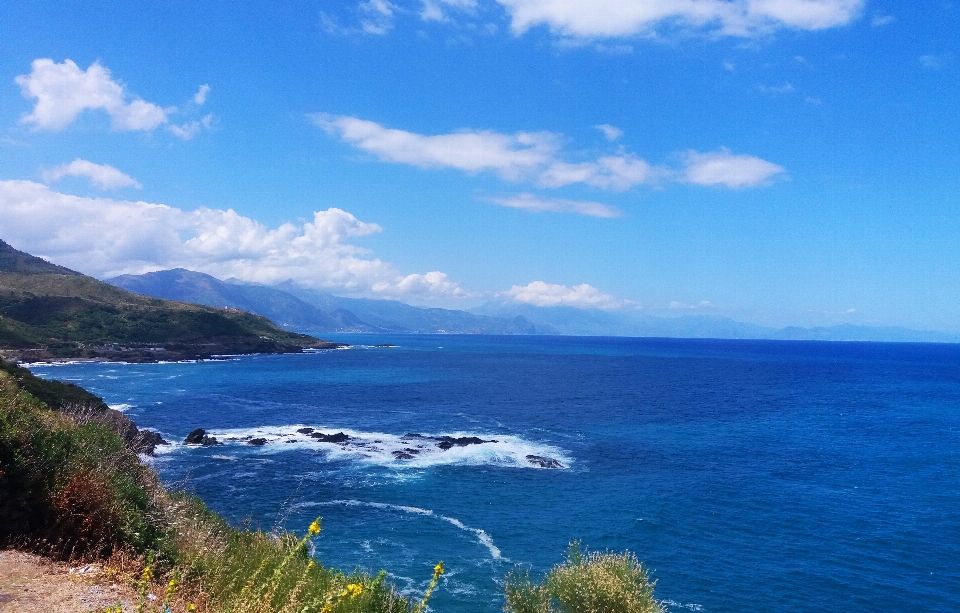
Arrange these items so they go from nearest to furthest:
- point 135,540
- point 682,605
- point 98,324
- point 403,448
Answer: point 135,540 → point 682,605 → point 403,448 → point 98,324

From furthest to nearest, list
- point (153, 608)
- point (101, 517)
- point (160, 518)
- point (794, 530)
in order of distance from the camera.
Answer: point (794, 530) → point (160, 518) → point (101, 517) → point (153, 608)

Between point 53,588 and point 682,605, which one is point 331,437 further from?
point 53,588

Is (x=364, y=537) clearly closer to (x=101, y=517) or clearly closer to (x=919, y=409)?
(x=101, y=517)

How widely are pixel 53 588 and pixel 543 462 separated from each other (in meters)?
44.6

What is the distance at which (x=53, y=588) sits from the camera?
9273 mm

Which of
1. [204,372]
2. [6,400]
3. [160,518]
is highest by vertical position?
[6,400]

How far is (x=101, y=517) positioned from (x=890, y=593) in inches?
1377

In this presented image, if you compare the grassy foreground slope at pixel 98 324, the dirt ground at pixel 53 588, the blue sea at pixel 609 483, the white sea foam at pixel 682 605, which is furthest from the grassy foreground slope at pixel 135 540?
the grassy foreground slope at pixel 98 324

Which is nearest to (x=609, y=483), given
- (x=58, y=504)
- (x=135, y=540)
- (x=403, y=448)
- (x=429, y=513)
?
(x=429, y=513)

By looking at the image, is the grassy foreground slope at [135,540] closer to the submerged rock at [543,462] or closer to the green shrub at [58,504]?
the green shrub at [58,504]

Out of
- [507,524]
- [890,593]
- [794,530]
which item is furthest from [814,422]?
[507,524]

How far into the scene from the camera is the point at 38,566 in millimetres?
10141

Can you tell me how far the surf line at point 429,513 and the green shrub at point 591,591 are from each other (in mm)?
9614

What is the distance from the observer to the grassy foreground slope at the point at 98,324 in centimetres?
13200
